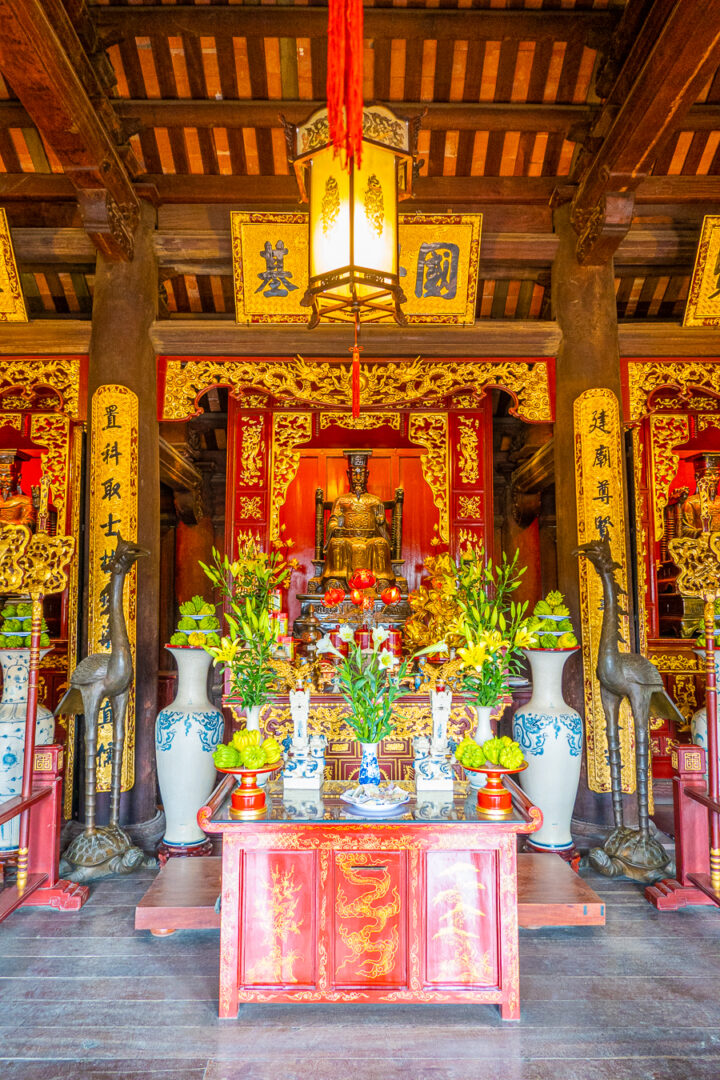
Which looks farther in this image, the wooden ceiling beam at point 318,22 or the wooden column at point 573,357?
the wooden column at point 573,357

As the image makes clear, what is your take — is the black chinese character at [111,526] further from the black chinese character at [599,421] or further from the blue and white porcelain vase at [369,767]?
the black chinese character at [599,421]

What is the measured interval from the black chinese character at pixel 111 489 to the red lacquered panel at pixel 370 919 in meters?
2.94

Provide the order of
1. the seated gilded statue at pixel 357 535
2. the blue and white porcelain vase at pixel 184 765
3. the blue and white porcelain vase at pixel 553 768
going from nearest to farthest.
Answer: the blue and white porcelain vase at pixel 553 768 → the blue and white porcelain vase at pixel 184 765 → the seated gilded statue at pixel 357 535

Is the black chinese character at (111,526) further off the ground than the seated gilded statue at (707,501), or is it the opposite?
the seated gilded statue at (707,501)

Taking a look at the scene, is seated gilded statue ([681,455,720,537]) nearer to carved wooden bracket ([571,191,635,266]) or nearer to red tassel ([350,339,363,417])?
carved wooden bracket ([571,191,635,266])

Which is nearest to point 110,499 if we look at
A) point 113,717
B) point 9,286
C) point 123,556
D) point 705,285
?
point 123,556

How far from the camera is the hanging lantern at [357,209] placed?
2.76 meters

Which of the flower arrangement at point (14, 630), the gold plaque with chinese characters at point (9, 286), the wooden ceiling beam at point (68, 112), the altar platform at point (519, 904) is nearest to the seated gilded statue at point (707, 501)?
the altar platform at point (519, 904)

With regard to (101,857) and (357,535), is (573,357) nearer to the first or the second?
(357,535)

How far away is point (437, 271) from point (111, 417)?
246 centimetres

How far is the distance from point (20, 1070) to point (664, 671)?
5.10m

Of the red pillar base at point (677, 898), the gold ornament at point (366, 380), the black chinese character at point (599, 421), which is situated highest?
the gold ornament at point (366, 380)

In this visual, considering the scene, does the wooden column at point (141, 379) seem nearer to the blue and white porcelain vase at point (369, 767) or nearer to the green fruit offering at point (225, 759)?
the green fruit offering at point (225, 759)

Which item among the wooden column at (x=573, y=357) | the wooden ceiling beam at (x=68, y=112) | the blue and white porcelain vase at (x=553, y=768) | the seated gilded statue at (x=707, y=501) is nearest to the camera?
the wooden ceiling beam at (x=68, y=112)
